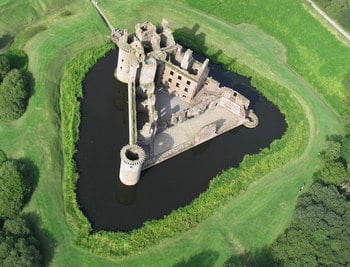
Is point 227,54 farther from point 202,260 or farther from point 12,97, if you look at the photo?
point 202,260

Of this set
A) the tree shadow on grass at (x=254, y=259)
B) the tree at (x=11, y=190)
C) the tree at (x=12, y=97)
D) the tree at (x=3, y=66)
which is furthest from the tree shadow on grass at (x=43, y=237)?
the tree at (x=3, y=66)

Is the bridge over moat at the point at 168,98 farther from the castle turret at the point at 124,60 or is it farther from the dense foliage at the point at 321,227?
the dense foliage at the point at 321,227

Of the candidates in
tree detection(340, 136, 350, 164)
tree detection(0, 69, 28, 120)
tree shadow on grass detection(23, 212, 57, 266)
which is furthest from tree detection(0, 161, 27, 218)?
tree detection(340, 136, 350, 164)

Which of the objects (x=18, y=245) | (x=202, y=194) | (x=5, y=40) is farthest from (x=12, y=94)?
(x=202, y=194)

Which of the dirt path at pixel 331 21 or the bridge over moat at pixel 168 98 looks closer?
the bridge over moat at pixel 168 98

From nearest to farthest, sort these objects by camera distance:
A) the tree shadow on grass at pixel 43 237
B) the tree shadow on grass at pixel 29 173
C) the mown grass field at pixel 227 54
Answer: the tree shadow on grass at pixel 43 237, the mown grass field at pixel 227 54, the tree shadow on grass at pixel 29 173

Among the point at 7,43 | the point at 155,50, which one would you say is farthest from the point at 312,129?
the point at 7,43
